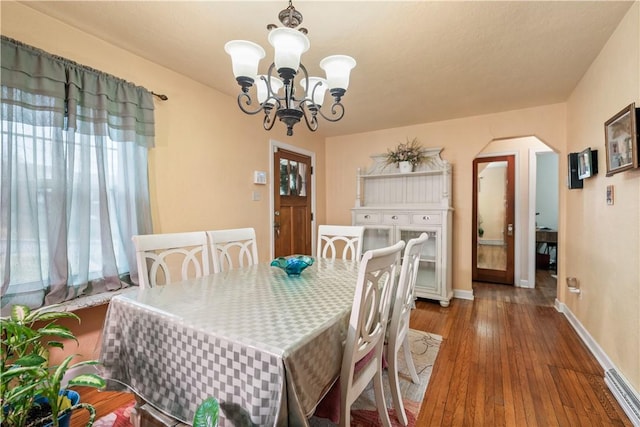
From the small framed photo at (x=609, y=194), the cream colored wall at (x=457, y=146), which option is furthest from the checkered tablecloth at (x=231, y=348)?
the cream colored wall at (x=457, y=146)

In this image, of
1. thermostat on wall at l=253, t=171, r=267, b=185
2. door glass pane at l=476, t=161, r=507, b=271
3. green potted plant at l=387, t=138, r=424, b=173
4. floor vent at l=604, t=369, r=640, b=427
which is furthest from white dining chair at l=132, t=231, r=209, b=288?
door glass pane at l=476, t=161, r=507, b=271

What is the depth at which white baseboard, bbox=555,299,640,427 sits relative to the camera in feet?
4.92

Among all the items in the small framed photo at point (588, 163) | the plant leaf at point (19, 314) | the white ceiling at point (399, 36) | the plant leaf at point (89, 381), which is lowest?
the plant leaf at point (89, 381)

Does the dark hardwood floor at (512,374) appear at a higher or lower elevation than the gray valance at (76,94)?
lower

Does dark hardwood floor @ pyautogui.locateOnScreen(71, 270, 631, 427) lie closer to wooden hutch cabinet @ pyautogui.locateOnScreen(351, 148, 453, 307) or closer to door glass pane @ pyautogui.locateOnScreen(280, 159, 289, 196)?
wooden hutch cabinet @ pyautogui.locateOnScreen(351, 148, 453, 307)

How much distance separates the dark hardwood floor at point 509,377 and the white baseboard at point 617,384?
0.04 m

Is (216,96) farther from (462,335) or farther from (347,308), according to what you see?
(462,335)

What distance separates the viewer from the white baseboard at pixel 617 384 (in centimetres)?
150

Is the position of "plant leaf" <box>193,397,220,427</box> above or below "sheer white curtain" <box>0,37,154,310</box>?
below

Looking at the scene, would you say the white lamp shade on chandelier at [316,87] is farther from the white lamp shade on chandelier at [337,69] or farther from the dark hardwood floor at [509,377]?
the dark hardwood floor at [509,377]

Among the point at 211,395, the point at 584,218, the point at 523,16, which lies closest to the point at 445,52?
the point at 523,16

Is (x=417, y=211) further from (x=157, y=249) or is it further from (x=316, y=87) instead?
(x=157, y=249)

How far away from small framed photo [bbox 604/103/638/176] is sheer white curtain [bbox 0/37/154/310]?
309 centimetres

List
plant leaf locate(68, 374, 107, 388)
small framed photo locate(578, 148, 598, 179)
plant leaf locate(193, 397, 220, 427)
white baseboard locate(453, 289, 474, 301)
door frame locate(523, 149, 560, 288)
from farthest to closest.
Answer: door frame locate(523, 149, 560, 288) → white baseboard locate(453, 289, 474, 301) → small framed photo locate(578, 148, 598, 179) → plant leaf locate(68, 374, 107, 388) → plant leaf locate(193, 397, 220, 427)
